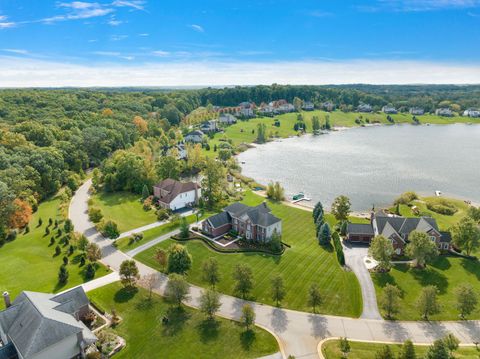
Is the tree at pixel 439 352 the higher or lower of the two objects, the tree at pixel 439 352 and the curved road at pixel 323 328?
the higher

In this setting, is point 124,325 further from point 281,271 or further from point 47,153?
point 47,153

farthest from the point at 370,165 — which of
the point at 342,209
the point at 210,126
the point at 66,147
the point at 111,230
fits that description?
the point at 66,147

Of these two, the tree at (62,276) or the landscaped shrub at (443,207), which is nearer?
the tree at (62,276)

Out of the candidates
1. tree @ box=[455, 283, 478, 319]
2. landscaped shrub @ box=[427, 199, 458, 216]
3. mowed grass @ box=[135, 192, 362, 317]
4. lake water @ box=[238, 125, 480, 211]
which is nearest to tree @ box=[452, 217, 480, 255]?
tree @ box=[455, 283, 478, 319]

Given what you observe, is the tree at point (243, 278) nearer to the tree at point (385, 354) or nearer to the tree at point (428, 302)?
the tree at point (385, 354)

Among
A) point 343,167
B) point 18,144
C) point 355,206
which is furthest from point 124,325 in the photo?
point 343,167

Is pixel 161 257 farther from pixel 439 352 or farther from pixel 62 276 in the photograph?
pixel 439 352

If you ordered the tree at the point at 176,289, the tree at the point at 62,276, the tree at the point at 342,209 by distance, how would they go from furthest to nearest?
the tree at the point at 342,209
the tree at the point at 62,276
the tree at the point at 176,289

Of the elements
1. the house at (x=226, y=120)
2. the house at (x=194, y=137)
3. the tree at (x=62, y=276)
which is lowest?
the tree at (x=62, y=276)

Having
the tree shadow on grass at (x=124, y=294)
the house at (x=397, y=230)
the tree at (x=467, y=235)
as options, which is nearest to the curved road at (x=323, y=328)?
the tree shadow on grass at (x=124, y=294)
